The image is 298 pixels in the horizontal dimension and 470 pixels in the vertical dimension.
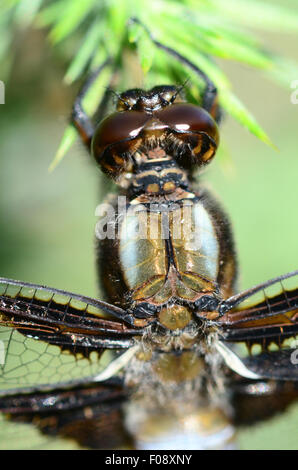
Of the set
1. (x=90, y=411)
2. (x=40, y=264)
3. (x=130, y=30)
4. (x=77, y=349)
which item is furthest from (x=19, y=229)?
(x=130, y=30)

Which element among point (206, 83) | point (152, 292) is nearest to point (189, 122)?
point (206, 83)

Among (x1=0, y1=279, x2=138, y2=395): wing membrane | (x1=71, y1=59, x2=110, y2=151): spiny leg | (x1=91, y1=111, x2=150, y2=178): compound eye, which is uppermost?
(x1=71, y1=59, x2=110, y2=151): spiny leg

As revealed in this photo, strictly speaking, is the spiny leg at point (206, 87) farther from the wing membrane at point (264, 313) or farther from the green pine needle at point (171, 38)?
the wing membrane at point (264, 313)

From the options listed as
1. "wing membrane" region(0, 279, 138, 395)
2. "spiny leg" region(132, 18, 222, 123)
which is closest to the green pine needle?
"spiny leg" region(132, 18, 222, 123)

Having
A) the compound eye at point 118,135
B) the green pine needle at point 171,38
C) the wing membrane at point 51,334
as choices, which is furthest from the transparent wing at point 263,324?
the compound eye at point 118,135

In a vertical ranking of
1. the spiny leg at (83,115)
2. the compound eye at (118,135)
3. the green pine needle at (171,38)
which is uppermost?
the green pine needle at (171,38)

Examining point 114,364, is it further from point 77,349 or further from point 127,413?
point 127,413

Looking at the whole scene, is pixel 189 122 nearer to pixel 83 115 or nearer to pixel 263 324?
pixel 83 115

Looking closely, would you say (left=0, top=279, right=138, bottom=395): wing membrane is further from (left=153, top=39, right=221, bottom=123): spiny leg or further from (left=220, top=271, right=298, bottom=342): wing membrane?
(left=153, top=39, right=221, bottom=123): spiny leg

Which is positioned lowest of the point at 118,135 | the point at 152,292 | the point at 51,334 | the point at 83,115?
the point at 51,334
